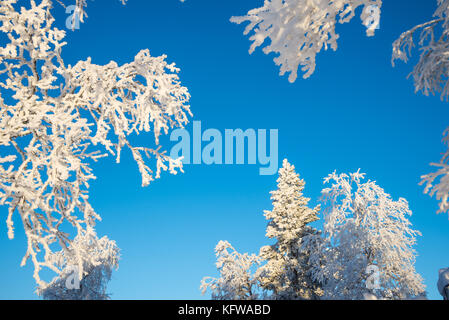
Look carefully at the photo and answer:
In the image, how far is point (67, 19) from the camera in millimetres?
5918

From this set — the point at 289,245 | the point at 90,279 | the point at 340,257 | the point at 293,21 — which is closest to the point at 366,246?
the point at 340,257

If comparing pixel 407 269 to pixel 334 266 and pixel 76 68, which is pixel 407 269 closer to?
pixel 334 266

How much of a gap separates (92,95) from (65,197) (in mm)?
2081

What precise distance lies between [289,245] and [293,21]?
1716cm

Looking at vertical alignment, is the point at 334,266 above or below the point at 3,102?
below

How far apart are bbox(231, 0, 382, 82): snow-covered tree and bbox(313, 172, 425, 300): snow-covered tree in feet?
39.8

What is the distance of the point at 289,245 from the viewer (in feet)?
60.8

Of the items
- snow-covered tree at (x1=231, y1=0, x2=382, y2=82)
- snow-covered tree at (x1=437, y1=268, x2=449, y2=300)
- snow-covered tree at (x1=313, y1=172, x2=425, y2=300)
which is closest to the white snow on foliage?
snow-covered tree at (x1=313, y1=172, x2=425, y2=300)

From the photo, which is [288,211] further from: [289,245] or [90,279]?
[90,279]

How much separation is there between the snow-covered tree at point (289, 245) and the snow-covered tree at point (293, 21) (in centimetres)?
1464

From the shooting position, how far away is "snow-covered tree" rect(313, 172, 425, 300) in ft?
42.3

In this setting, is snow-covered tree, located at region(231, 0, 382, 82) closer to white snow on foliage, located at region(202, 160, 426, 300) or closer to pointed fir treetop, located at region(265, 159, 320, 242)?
white snow on foliage, located at region(202, 160, 426, 300)

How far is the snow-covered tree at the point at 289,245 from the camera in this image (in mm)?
17156
